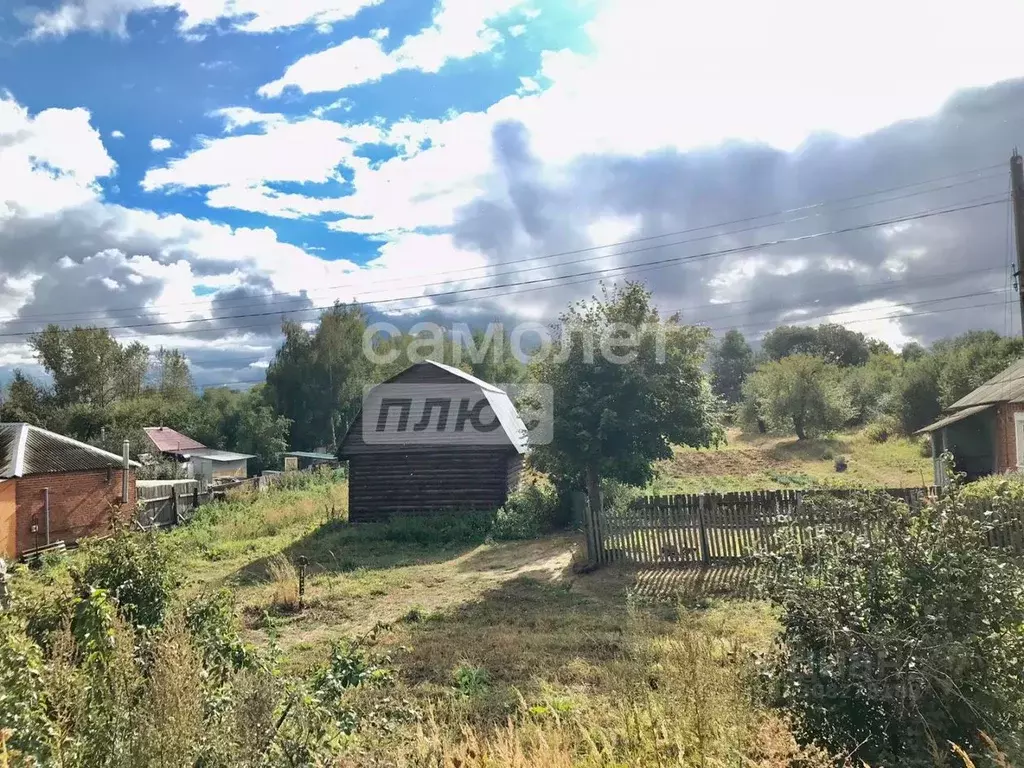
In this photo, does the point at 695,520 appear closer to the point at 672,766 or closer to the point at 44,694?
the point at 672,766

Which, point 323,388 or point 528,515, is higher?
point 323,388

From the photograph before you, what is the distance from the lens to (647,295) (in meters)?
15.6

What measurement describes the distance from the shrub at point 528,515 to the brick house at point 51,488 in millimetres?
10636

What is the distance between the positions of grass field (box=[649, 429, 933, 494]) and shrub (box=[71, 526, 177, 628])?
20274mm

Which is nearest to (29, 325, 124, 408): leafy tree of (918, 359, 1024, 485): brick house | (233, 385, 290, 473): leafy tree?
(233, 385, 290, 473): leafy tree

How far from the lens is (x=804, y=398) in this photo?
41.8m

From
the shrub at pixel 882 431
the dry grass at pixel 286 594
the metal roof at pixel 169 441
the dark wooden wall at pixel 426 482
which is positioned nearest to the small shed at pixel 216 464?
→ the metal roof at pixel 169 441

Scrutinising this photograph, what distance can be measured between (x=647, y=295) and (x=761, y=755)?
1266 cm

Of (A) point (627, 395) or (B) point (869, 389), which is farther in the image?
(B) point (869, 389)

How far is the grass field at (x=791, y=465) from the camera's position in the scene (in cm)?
2630

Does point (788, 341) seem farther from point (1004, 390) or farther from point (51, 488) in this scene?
point (51, 488)

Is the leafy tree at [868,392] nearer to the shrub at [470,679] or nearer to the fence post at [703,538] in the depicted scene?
the fence post at [703,538]

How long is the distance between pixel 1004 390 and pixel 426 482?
661 inches

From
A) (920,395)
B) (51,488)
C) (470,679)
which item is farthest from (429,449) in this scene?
(920,395)
